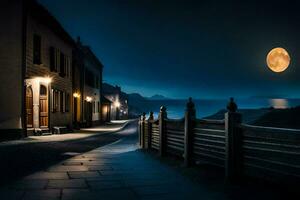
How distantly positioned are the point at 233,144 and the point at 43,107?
19.8 meters

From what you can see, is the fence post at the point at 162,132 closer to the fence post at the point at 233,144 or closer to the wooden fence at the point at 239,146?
the wooden fence at the point at 239,146

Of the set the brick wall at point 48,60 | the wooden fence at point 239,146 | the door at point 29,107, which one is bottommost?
A: the wooden fence at point 239,146

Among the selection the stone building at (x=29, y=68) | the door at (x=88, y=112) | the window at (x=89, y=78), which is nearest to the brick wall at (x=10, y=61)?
the stone building at (x=29, y=68)

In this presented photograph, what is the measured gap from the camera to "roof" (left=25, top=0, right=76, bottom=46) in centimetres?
2258

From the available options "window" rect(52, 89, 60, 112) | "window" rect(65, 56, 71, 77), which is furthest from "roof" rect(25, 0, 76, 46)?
"window" rect(52, 89, 60, 112)

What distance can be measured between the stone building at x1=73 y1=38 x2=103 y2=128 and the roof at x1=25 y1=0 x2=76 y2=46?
647cm

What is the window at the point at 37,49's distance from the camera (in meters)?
23.8

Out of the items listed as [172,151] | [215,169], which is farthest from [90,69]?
[215,169]

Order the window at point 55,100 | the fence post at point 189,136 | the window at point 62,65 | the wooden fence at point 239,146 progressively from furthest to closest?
the window at point 62,65
the window at point 55,100
the fence post at point 189,136
the wooden fence at point 239,146

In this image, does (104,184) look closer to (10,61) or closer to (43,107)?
(10,61)

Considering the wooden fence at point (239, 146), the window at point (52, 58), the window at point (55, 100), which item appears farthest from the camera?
the window at point (55, 100)

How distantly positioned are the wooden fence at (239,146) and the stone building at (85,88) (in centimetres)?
2671

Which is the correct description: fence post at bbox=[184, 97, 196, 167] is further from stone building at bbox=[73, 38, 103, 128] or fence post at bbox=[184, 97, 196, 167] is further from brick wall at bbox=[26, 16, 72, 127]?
stone building at bbox=[73, 38, 103, 128]

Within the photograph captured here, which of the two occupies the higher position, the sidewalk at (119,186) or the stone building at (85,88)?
the stone building at (85,88)
